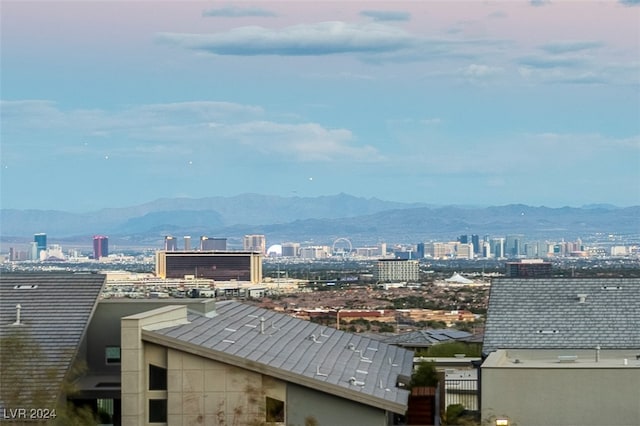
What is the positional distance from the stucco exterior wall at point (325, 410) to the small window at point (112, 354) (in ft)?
18.7

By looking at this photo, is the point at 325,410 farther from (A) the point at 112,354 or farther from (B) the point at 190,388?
(A) the point at 112,354

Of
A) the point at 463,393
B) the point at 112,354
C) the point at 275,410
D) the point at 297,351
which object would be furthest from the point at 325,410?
the point at 463,393

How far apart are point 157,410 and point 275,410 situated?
234 cm

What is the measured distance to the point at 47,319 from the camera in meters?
33.0

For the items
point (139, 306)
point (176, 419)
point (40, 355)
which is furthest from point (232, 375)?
point (139, 306)

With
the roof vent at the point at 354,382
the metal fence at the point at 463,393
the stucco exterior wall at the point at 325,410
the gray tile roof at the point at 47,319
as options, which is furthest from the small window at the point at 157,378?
the metal fence at the point at 463,393

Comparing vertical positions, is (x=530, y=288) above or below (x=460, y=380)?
above

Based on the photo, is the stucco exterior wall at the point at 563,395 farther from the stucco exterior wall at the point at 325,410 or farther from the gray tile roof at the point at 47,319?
the gray tile roof at the point at 47,319

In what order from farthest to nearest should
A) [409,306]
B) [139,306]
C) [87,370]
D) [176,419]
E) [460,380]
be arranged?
1. [409,306]
2. [460,380]
3. [139,306]
4. [87,370]
5. [176,419]

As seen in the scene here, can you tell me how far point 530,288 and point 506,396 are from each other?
21.8ft

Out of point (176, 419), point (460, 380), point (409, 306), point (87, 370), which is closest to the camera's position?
point (176, 419)

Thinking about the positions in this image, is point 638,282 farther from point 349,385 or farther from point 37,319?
point 37,319

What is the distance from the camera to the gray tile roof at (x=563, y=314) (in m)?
34.9

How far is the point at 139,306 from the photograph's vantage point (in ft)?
115
